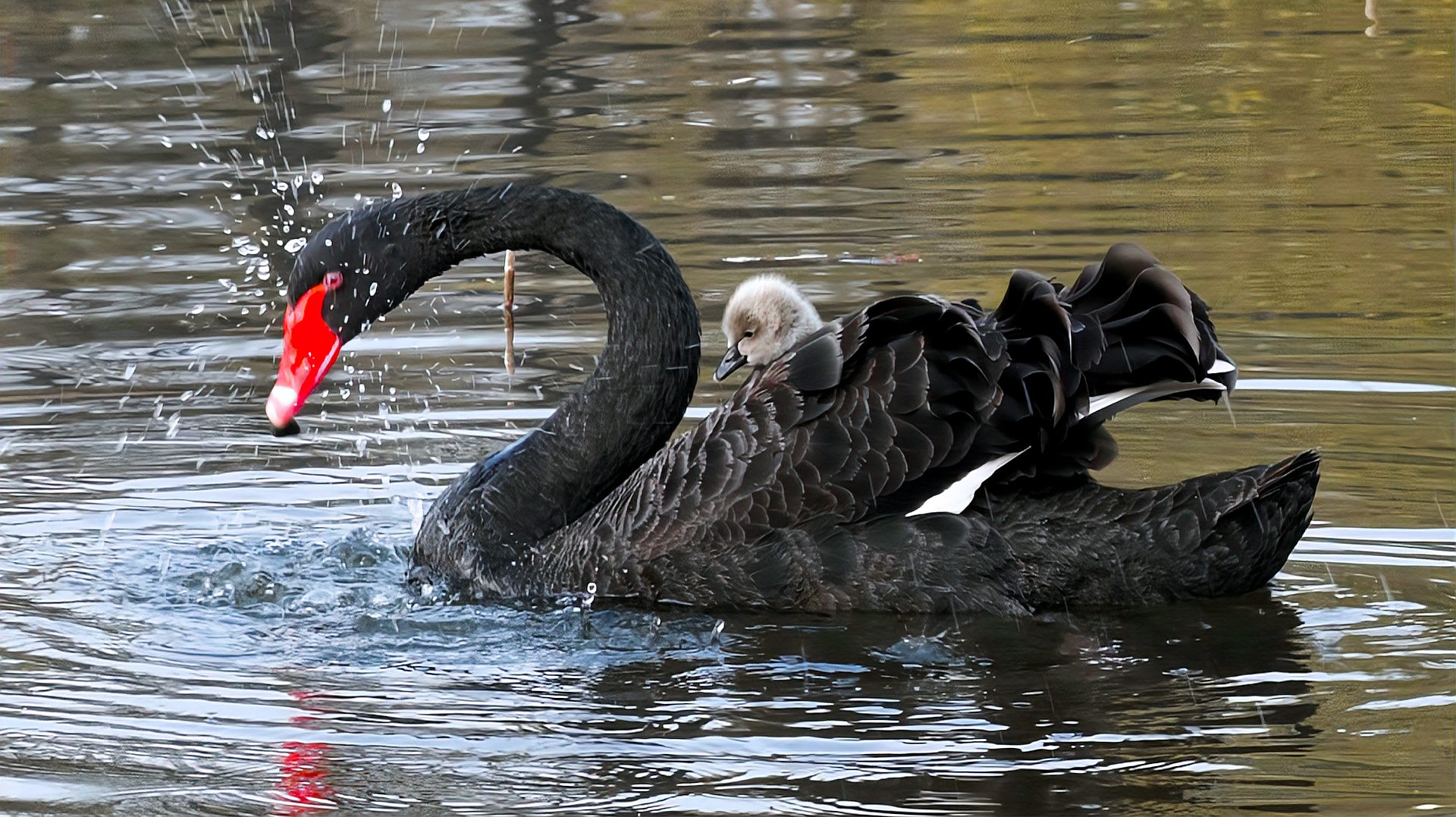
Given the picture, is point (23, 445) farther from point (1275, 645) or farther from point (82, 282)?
point (1275, 645)

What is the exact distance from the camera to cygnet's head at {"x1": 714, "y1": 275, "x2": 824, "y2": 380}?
621cm

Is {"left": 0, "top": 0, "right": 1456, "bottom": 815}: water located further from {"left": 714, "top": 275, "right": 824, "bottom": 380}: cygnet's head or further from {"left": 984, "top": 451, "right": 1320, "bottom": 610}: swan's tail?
{"left": 714, "top": 275, "right": 824, "bottom": 380}: cygnet's head

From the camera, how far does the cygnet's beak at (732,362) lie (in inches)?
248

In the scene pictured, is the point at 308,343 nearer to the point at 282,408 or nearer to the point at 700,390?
the point at 282,408

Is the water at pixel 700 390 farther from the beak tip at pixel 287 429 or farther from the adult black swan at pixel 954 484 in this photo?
the beak tip at pixel 287 429

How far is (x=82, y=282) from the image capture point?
30.9 ft

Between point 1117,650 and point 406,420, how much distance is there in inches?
126

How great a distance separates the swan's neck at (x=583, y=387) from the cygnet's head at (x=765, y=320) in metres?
0.40

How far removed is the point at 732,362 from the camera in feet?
20.8

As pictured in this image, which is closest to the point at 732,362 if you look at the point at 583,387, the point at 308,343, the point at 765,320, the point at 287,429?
the point at 765,320

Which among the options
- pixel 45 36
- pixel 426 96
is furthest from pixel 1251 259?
pixel 45 36

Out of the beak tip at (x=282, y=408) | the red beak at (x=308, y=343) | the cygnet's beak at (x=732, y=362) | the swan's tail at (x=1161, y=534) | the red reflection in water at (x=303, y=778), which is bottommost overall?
the red reflection in water at (x=303, y=778)

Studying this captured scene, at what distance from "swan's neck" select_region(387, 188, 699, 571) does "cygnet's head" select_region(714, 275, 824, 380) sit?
1.30ft

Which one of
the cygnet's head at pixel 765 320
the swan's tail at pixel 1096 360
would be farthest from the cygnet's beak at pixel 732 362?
the swan's tail at pixel 1096 360
